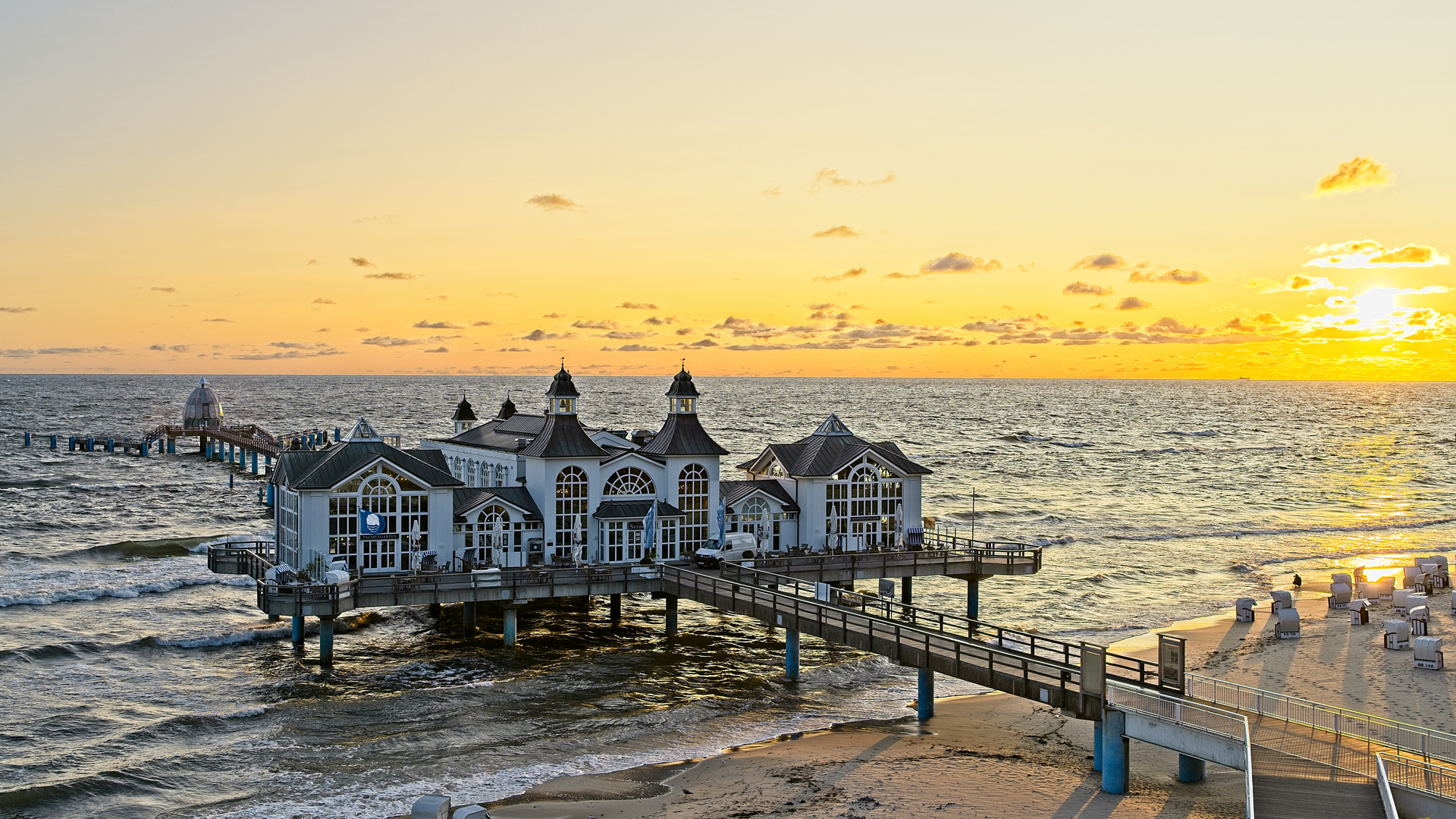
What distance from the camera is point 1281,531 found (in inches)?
3152

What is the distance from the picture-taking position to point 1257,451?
506 ft

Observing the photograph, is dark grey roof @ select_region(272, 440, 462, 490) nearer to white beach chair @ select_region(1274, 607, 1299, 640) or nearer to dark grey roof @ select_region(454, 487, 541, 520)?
dark grey roof @ select_region(454, 487, 541, 520)

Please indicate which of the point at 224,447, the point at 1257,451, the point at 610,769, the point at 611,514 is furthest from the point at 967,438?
the point at 610,769

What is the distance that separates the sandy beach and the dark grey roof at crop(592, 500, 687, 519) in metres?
15.1

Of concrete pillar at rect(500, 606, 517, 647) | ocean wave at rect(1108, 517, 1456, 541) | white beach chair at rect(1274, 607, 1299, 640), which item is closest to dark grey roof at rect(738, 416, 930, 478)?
concrete pillar at rect(500, 606, 517, 647)

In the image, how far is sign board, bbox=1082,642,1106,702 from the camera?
27.8 m

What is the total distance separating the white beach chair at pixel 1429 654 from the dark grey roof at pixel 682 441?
25483 mm

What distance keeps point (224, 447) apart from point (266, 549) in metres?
96.9

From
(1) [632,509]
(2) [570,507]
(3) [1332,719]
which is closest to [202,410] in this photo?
(2) [570,507]

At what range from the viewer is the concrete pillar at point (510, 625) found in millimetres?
43875

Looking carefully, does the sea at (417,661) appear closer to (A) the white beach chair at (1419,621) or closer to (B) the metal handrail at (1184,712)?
(B) the metal handrail at (1184,712)

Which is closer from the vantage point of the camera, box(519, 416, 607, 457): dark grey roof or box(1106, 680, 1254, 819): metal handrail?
box(1106, 680, 1254, 819): metal handrail

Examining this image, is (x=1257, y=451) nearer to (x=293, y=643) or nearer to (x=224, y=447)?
(x=224, y=447)

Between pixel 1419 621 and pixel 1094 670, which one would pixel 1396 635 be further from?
pixel 1094 670
